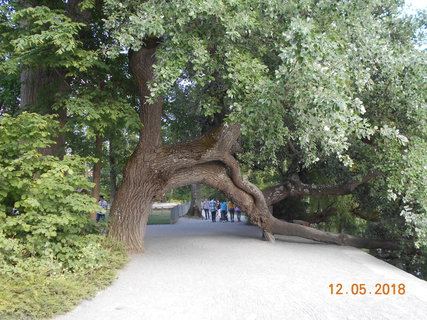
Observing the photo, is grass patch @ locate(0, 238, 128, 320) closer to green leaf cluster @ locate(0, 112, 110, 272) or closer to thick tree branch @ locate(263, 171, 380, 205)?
green leaf cluster @ locate(0, 112, 110, 272)

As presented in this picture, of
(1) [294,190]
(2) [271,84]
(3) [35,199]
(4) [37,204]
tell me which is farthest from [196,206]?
(4) [37,204]

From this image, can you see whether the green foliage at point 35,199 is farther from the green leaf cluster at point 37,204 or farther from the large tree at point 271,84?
the large tree at point 271,84

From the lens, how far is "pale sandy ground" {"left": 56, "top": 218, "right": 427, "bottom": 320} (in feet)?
17.3

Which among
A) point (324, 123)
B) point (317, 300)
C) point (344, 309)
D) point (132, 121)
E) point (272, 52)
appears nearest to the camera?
point (344, 309)

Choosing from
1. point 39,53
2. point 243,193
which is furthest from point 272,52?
point 39,53

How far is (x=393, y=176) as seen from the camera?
877 cm

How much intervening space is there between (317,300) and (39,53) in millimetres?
6919

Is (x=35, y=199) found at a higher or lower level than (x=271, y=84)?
lower

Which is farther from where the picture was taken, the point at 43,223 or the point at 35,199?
the point at 43,223

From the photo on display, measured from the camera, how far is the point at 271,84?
6.55m

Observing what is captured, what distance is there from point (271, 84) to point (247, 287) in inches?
144

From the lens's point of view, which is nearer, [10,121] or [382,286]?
[10,121]

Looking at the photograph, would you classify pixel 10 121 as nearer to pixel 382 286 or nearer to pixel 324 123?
pixel 324 123

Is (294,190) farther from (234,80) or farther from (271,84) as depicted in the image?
(271,84)
